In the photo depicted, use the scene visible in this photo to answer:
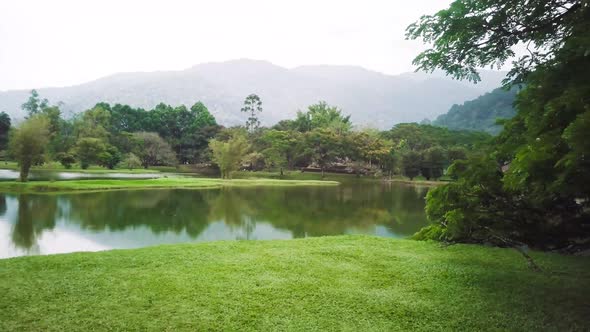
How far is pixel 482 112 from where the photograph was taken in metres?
108

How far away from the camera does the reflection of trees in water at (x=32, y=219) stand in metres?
11.6

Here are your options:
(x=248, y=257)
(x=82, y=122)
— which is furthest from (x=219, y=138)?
(x=248, y=257)

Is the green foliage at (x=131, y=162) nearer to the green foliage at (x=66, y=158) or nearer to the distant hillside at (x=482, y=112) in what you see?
the green foliage at (x=66, y=158)

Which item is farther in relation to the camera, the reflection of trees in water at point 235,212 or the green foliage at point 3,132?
the green foliage at point 3,132

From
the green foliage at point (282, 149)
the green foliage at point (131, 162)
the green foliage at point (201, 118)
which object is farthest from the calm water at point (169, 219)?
the green foliage at point (201, 118)

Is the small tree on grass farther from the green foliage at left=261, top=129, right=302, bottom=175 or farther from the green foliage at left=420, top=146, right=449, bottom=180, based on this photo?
the green foliage at left=420, top=146, right=449, bottom=180

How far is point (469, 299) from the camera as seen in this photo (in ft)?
19.2

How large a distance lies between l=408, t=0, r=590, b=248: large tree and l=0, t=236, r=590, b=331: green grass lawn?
38.3 inches

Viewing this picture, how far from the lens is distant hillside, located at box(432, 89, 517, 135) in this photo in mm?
98312

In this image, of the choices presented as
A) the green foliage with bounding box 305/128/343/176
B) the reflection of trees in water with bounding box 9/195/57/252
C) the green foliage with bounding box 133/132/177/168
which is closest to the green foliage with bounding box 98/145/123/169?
the green foliage with bounding box 133/132/177/168

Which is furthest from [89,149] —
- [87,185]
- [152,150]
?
[87,185]

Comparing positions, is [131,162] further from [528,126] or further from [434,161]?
[528,126]

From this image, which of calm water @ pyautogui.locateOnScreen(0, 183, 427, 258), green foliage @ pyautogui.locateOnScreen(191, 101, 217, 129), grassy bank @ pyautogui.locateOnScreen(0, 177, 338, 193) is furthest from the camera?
green foliage @ pyautogui.locateOnScreen(191, 101, 217, 129)

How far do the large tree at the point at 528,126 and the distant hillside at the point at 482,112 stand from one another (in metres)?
93.9
